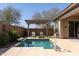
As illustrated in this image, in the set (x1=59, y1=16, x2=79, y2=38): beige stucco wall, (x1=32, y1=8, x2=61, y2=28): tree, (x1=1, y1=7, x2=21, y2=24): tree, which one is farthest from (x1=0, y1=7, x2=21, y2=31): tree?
(x1=59, y1=16, x2=79, y2=38): beige stucco wall

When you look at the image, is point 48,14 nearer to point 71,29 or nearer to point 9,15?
point 9,15

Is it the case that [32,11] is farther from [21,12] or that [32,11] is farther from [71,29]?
[71,29]

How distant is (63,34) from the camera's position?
1920cm

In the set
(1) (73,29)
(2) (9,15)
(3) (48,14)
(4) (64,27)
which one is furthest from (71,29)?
(2) (9,15)

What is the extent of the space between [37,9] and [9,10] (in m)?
4.72

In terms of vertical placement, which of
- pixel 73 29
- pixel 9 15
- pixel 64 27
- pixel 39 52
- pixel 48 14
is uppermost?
pixel 48 14

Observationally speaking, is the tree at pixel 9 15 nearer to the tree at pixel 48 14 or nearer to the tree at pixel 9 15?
the tree at pixel 9 15

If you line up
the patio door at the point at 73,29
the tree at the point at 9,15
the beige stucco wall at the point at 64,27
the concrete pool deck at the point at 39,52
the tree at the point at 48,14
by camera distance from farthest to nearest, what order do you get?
the tree at the point at 48,14
the tree at the point at 9,15
the patio door at the point at 73,29
the beige stucco wall at the point at 64,27
the concrete pool deck at the point at 39,52

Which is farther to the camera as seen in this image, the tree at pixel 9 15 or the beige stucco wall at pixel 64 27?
the tree at pixel 9 15

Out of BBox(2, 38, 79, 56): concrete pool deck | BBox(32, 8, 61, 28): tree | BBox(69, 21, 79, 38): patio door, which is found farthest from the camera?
BBox(32, 8, 61, 28): tree

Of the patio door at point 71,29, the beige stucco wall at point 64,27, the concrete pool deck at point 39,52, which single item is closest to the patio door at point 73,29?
the patio door at point 71,29

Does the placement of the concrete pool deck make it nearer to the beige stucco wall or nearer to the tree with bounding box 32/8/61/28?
the beige stucco wall

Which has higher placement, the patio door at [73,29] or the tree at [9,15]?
the tree at [9,15]

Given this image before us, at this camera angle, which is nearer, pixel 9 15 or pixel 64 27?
pixel 64 27
